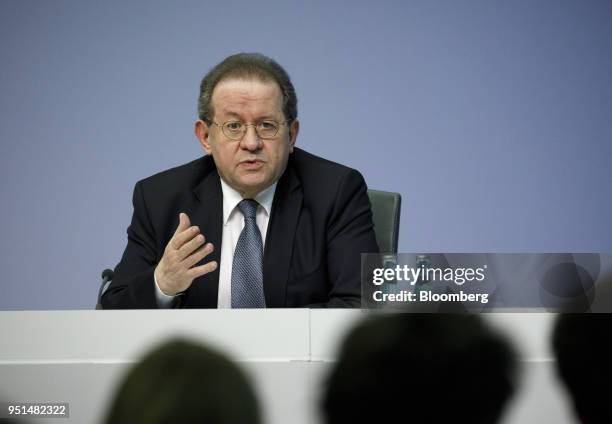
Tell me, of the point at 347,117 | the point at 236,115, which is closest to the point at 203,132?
the point at 236,115

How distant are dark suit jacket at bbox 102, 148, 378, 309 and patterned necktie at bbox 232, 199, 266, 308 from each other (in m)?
0.02

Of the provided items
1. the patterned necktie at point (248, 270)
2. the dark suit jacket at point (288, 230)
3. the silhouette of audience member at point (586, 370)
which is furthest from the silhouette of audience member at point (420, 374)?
the patterned necktie at point (248, 270)

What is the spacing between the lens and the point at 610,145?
177 inches

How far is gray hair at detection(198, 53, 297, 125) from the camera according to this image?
2.70 metres

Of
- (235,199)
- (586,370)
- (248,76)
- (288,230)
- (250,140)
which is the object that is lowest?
(586,370)

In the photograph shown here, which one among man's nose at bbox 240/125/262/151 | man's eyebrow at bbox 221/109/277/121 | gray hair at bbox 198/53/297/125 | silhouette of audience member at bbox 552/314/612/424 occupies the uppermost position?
gray hair at bbox 198/53/297/125

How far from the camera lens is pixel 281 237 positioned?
8.68ft

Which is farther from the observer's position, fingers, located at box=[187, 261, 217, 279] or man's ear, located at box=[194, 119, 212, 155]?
man's ear, located at box=[194, 119, 212, 155]

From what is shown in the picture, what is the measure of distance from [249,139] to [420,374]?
6.26 feet

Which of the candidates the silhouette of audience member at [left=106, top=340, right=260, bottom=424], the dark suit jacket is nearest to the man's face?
the dark suit jacket

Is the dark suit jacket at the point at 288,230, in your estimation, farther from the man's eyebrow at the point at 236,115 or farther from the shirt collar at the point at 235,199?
the man's eyebrow at the point at 236,115

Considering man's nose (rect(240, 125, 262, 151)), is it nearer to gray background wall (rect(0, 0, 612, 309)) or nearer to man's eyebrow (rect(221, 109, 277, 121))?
man's eyebrow (rect(221, 109, 277, 121))

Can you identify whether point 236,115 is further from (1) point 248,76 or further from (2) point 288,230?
(2) point 288,230

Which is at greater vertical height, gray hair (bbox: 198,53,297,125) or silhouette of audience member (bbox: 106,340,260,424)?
gray hair (bbox: 198,53,297,125)
